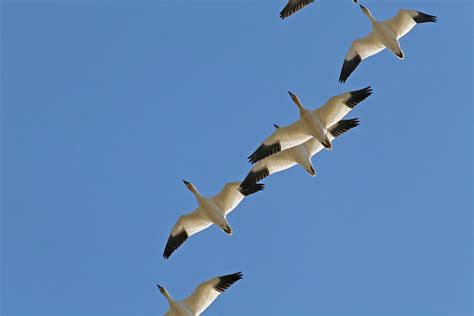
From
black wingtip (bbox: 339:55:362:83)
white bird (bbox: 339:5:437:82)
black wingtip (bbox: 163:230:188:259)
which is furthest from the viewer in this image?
black wingtip (bbox: 339:55:362:83)

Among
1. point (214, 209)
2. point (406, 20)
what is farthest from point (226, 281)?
point (406, 20)

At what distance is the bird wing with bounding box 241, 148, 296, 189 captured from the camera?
21.6m

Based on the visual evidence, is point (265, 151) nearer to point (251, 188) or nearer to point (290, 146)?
point (290, 146)

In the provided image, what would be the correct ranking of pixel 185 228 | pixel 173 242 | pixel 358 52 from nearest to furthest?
pixel 185 228 → pixel 173 242 → pixel 358 52

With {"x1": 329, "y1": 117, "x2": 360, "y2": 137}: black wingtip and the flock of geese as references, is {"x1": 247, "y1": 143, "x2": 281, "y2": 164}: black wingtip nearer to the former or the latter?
the flock of geese

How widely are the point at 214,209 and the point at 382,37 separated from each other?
5.57 meters

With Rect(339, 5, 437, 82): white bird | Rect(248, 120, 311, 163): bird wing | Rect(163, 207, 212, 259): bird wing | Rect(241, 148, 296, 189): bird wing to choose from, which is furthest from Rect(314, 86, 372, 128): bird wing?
Rect(163, 207, 212, 259): bird wing

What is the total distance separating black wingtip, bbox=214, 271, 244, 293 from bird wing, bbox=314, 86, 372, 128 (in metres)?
3.72

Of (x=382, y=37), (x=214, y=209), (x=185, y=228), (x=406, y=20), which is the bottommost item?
(x=214, y=209)

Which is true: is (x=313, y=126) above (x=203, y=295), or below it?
above

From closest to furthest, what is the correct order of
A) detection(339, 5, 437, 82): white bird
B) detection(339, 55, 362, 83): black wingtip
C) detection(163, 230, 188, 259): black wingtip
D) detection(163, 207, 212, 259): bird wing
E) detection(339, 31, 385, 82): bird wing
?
detection(339, 5, 437, 82): white bird, detection(163, 207, 212, 259): bird wing, detection(163, 230, 188, 259): black wingtip, detection(339, 31, 385, 82): bird wing, detection(339, 55, 362, 83): black wingtip

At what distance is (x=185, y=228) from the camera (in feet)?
73.6

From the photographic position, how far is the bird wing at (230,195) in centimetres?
2166

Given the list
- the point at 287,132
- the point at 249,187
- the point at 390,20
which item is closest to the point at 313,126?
the point at 287,132
